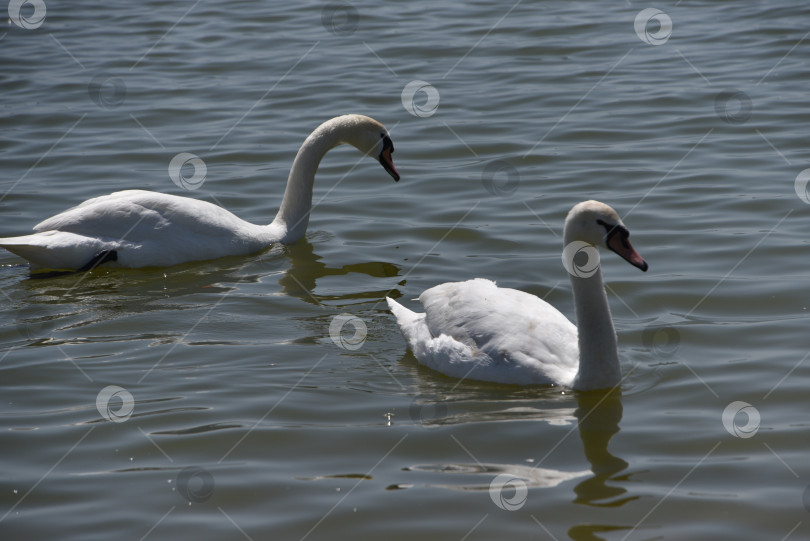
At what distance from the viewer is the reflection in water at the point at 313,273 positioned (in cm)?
852

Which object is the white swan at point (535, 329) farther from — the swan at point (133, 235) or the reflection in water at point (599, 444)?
the swan at point (133, 235)

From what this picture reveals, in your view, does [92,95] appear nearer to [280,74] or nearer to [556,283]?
[280,74]

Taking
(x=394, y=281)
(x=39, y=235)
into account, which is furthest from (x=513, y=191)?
(x=39, y=235)

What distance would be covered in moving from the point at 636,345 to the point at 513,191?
3.42 m

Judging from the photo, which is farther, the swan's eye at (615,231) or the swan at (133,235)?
the swan at (133,235)

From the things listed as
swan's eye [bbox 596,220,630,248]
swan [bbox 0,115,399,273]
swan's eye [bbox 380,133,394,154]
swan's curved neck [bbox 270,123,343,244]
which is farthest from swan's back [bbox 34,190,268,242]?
swan's eye [bbox 596,220,630,248]

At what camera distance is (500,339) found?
6.67 metres

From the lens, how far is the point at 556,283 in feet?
27.2

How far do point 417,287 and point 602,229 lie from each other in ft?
8.15

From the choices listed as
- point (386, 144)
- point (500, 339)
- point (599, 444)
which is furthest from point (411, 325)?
point (386, 144)

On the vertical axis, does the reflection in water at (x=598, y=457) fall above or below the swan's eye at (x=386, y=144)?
below

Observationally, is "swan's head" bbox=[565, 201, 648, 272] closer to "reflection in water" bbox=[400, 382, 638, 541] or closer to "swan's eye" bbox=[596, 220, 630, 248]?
"swan's eye" bbox=[596, 220, 630, 248]

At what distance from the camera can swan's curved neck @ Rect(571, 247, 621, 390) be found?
636cm

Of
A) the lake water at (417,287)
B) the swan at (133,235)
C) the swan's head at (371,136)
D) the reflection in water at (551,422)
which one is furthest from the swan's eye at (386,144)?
the reflection in water at (551,422)
